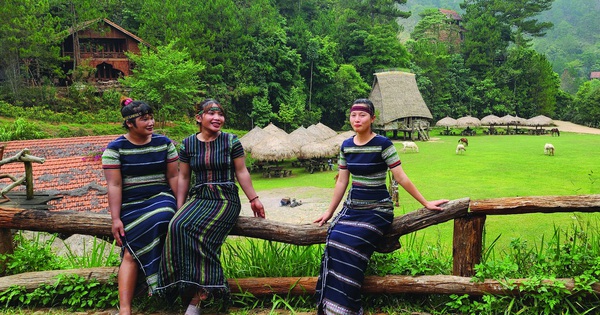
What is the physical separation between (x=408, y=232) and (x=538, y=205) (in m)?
0.84

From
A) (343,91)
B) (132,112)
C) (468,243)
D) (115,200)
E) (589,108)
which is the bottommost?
(468,243)

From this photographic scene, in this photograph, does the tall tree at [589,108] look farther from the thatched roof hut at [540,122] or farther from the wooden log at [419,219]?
the wooden log at [419,219]

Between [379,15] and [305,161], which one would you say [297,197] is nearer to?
[305,161]

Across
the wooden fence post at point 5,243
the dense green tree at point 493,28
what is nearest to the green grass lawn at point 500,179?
the wooden fence post at point 5,243

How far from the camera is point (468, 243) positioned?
2625 mm

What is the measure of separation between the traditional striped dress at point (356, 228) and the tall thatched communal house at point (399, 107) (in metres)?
24.7

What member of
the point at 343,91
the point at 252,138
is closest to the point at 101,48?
the point at 252,138

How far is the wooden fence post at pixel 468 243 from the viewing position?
2605mm

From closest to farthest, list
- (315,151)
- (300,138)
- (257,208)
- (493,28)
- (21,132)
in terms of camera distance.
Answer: (257,208) < (21,132) < (315,151) < (300,138) < (493,28)

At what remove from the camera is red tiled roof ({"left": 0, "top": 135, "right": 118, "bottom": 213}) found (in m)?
7.11

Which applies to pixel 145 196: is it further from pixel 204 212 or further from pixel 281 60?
pixel 281 60

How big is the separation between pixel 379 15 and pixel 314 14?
8.91 metres

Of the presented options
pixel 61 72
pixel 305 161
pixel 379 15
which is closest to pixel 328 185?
pixel 305 161

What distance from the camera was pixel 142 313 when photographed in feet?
8.77
